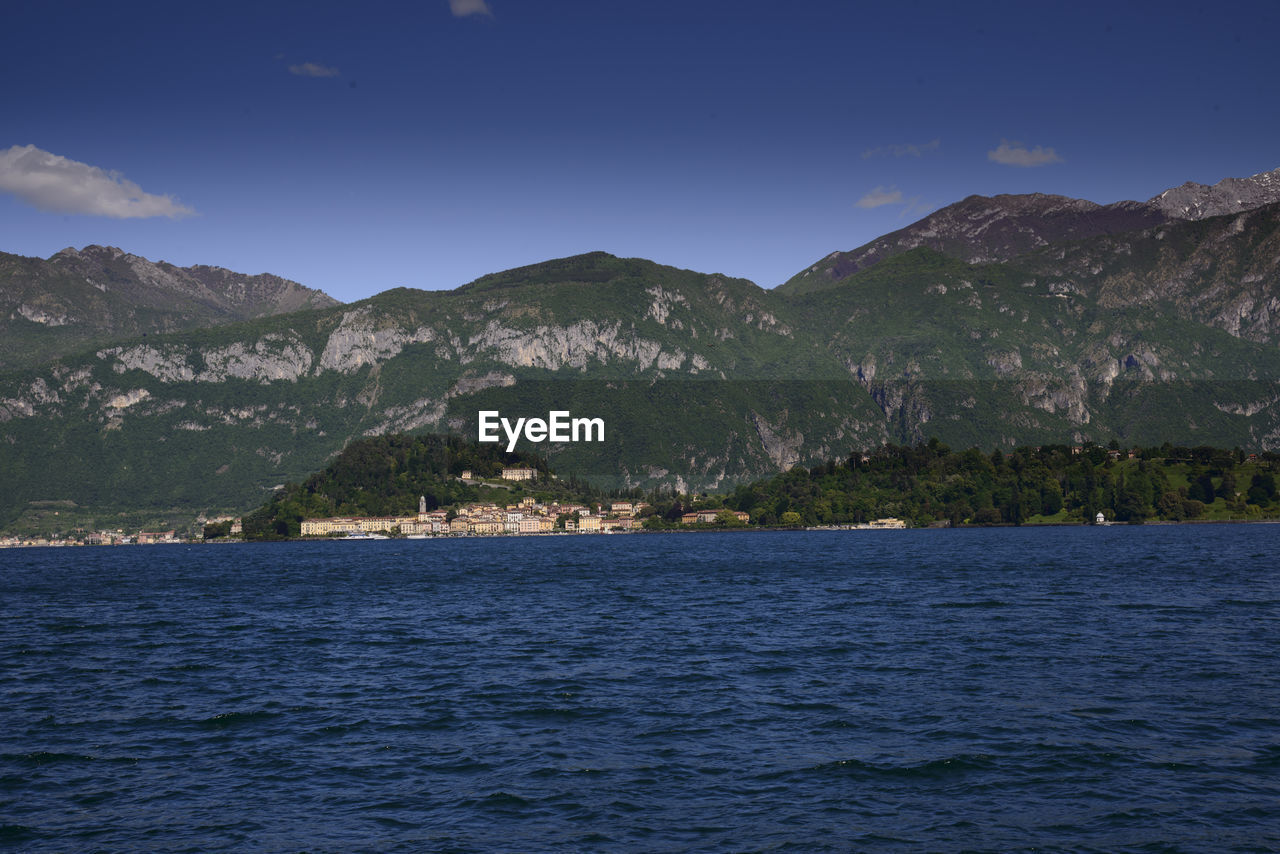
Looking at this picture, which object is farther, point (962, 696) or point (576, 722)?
point (962, 696)

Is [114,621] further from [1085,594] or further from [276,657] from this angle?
[1085,594]

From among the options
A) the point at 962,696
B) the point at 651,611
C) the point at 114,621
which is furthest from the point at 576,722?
the point at 114,621

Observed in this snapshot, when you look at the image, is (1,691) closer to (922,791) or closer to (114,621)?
(114,621)

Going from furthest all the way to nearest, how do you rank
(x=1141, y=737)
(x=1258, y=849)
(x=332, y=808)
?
(x=1141, y=737) → (x=332, y=808) → (x=1258, y=849)

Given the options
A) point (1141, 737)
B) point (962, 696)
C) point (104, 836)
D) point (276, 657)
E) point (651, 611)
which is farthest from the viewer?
point (651, 611)

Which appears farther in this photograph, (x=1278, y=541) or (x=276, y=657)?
(x=1278, y=541)

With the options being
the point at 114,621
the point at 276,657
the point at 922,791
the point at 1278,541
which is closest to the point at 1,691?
the point at 276,657
